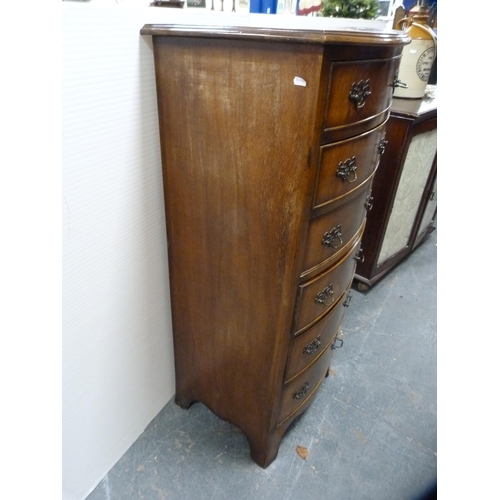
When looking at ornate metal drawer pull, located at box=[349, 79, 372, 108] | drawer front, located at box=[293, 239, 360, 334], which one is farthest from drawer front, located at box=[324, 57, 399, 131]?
drawer front, located at box=[293, 239, 360, 334]

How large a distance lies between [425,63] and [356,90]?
123 cm

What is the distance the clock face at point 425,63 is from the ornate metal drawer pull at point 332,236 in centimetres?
119

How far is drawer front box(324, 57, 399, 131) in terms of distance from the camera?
637 millimetres

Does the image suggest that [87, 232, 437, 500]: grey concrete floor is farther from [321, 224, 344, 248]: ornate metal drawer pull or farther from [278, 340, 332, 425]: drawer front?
[321, 224, 344, 248]: ornate metal drawer pull

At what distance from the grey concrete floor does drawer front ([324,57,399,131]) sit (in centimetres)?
93

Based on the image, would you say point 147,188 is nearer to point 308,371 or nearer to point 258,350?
point 258,350

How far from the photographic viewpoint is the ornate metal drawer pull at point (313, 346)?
101cm

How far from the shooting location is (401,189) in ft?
5.70

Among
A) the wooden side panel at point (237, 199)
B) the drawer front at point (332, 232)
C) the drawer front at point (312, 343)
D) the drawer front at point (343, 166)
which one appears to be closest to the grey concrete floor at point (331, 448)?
the wooden side panel at point (237, 199)

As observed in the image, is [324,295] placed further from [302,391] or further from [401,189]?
[401,189]

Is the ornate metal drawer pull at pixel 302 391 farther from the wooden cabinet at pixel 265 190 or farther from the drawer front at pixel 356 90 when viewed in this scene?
the drawer front at pixel 356 90

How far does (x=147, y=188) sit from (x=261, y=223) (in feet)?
1.04

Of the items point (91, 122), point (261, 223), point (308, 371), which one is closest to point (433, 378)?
point (308, 371)

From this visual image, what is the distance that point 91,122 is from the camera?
720mm
